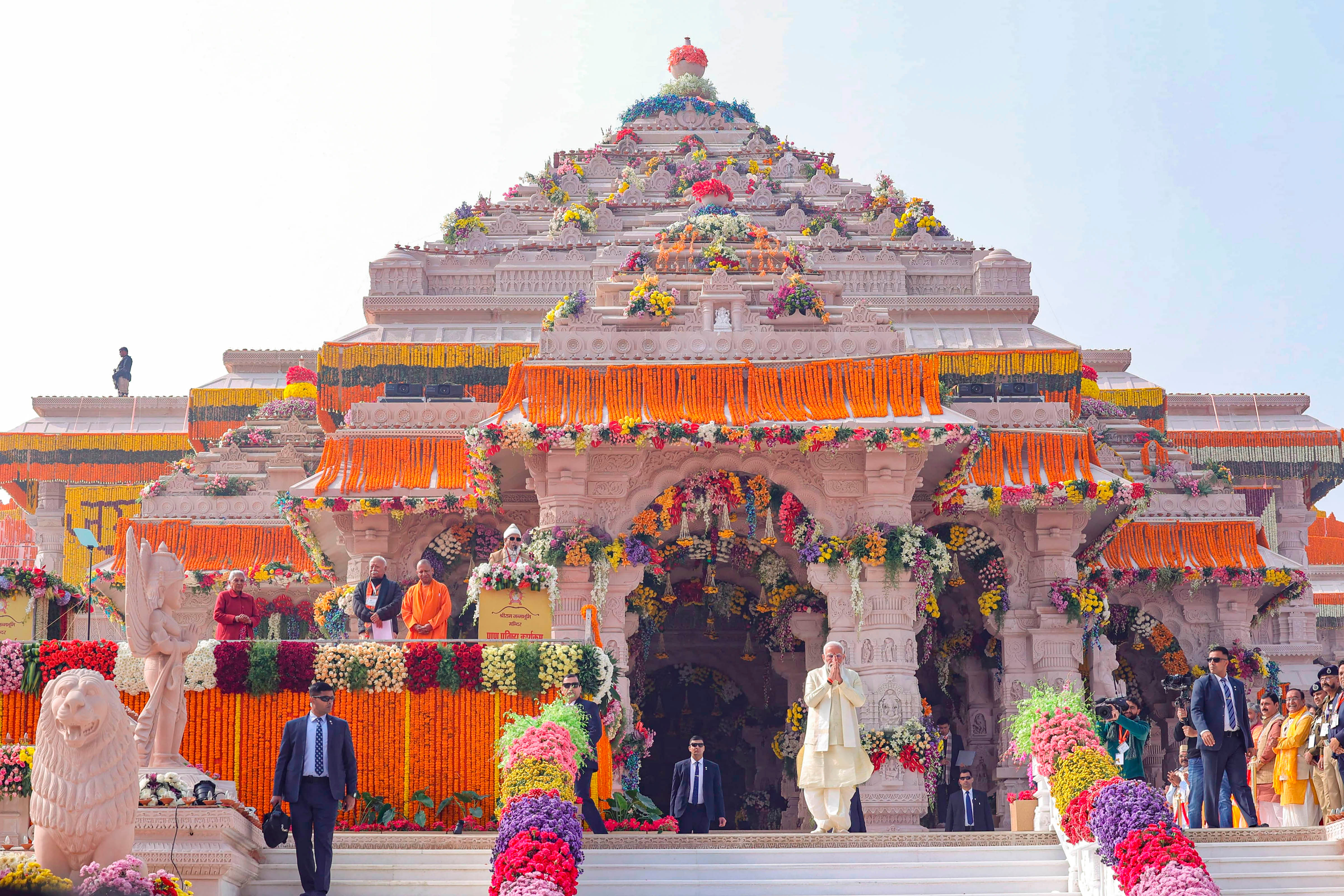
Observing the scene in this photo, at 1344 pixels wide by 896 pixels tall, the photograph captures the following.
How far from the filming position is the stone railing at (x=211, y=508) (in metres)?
25.6

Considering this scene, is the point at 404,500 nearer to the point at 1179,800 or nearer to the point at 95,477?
the point at 1179,800

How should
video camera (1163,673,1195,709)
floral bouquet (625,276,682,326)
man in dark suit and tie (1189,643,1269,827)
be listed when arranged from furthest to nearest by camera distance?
1. video camera (1163,673,1195,709)
2. floral bouquet (625,276,682,326)
3. man in dark suit and tie (1189,643,1269,827)

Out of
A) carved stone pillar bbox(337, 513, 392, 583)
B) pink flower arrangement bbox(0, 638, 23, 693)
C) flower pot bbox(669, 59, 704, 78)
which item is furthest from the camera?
flower pot bbox(669, 59, 704, 78)

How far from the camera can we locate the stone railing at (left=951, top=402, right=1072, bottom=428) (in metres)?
22.2

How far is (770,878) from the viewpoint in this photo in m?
11.7

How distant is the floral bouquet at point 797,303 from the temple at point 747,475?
0.04 meters

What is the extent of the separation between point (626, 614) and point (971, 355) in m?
10.2

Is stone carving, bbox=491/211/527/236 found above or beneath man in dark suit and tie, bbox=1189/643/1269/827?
above

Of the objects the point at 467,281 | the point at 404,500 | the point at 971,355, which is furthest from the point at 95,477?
the point at 971,355

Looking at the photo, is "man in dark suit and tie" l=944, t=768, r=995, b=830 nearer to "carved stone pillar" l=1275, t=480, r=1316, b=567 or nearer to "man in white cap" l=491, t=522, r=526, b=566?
"man in white cap" l=491, t=522, r=526, b=566

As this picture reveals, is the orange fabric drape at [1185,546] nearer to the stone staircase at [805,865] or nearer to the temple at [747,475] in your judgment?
the temple at [747,475]

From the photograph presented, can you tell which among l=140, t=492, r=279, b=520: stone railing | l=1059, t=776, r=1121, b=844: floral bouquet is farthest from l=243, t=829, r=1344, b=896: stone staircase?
l=140, t=492, r=279, b=520: stone railing

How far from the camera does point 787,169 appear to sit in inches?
1438

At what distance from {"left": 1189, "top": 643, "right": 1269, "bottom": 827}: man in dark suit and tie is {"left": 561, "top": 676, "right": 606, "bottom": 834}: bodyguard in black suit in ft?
16.3
